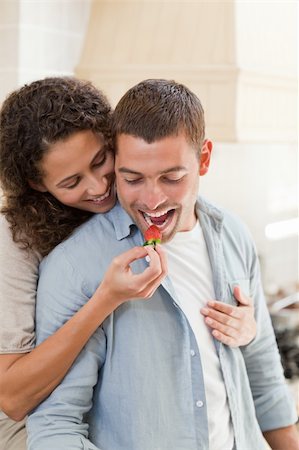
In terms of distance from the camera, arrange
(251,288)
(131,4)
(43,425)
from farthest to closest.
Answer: (131,4) < (251,288) < (43,425)

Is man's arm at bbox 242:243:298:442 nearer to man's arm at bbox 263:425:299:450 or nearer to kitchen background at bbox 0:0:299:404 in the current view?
man's arm at bbox 263:425:299:450

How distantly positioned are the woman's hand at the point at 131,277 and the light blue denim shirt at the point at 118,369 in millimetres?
111

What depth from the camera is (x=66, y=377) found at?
4.96 ft

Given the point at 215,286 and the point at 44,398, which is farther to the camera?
the point at 215,286

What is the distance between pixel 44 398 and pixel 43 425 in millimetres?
55

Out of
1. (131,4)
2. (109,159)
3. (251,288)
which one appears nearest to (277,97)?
(131,4)

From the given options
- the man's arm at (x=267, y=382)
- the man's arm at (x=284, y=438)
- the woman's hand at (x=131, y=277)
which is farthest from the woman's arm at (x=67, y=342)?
the man's arm at (x=284, y=438)

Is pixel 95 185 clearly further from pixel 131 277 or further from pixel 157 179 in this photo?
pixel 131 277

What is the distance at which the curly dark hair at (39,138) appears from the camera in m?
1.55

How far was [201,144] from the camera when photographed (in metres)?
1.58

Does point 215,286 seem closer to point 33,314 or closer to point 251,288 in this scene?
point 251,288

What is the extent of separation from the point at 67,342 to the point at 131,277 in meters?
0.18

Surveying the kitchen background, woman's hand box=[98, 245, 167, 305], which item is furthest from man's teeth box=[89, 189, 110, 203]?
the kitchen background

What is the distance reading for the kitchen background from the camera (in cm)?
248
